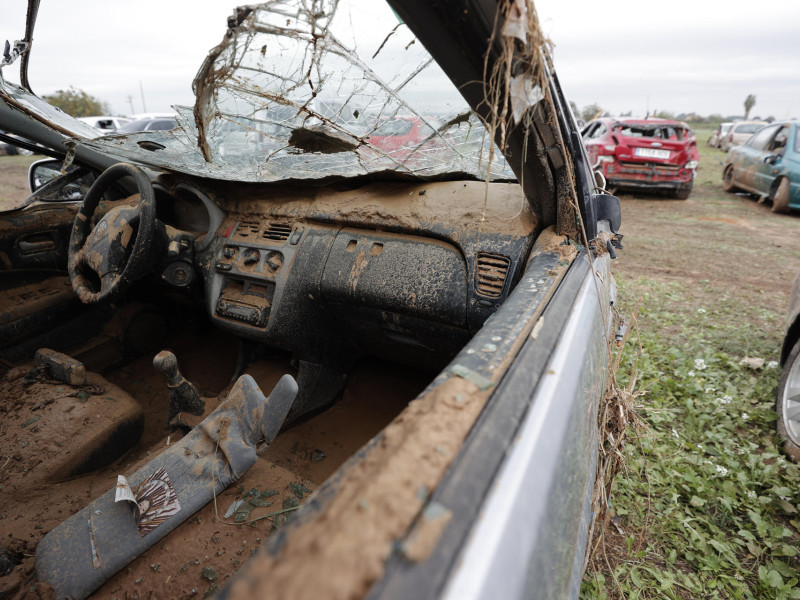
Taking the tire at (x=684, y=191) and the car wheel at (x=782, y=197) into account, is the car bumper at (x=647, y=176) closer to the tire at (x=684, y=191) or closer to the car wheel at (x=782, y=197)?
the tire at (x=684, y=191)

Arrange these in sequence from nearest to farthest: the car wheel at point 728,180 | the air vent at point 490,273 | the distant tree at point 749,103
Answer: the air vent at point 490,273 < the car wheel at point 728,180 < the distant tree at point 749,103

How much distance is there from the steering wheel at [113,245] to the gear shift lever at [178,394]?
17.8 inches

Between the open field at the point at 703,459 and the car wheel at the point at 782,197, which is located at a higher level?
the car wheel at the point at 782,197

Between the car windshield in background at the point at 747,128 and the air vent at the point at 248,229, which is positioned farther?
the car windshield in background at the point at 747,128

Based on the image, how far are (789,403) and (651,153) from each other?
7860 mm

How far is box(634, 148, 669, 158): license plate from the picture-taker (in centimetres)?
899

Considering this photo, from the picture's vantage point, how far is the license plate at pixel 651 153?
8992 millimetres

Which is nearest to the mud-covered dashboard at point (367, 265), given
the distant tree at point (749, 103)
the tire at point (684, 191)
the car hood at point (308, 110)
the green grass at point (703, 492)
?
the car hood at point (308, 110)

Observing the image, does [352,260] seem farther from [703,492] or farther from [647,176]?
[647,176]

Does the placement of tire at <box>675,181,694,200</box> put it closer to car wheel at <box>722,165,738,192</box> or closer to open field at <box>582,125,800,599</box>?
car wheel at <box>722,165,738,192</box>

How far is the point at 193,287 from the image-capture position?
268 cm

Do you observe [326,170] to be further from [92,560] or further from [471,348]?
[92,560]

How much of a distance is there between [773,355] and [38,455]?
4698 millimetres

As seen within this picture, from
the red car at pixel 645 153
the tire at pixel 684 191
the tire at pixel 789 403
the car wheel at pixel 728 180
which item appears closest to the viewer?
the tire at pixel 789 403
